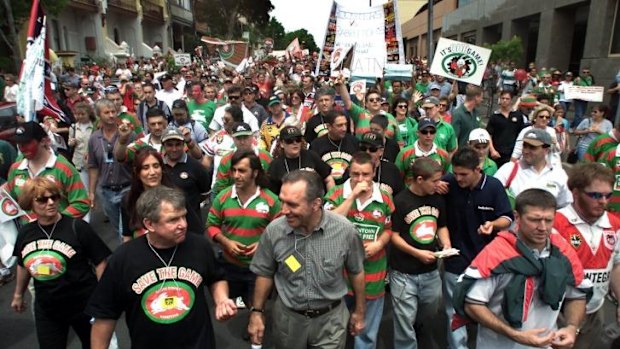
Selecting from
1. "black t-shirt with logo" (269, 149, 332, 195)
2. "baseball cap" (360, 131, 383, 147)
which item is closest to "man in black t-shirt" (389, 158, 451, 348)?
"baseball cap" (360, 131, 383, 147)

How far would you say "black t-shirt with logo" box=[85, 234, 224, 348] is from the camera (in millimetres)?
2488

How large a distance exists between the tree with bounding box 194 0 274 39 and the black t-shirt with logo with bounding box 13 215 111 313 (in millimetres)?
54830

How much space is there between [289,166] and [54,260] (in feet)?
7.65

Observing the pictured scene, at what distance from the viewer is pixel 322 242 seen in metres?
2.79

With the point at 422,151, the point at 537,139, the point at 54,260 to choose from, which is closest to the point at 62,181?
the point at 54,260

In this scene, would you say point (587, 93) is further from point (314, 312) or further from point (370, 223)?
point (314, 312)

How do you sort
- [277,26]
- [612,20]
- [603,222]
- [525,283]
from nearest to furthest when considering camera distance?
[525,283] → [603,222] → [612,20] → [277,26]

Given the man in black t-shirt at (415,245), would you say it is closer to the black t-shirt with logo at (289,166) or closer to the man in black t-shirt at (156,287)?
the black t-shirt with logo at (289,166)

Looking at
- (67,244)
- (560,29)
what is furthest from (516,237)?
(560,29)

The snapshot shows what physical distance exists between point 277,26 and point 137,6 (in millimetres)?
61469

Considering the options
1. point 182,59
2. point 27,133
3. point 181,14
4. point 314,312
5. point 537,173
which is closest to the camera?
point 314,312

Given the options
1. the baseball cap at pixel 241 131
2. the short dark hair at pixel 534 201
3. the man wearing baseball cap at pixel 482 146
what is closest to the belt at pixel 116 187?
the baseball cap at pixel 241 131

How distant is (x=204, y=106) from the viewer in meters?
8.70

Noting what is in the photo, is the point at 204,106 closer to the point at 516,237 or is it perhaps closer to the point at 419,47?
the point at 516,237
